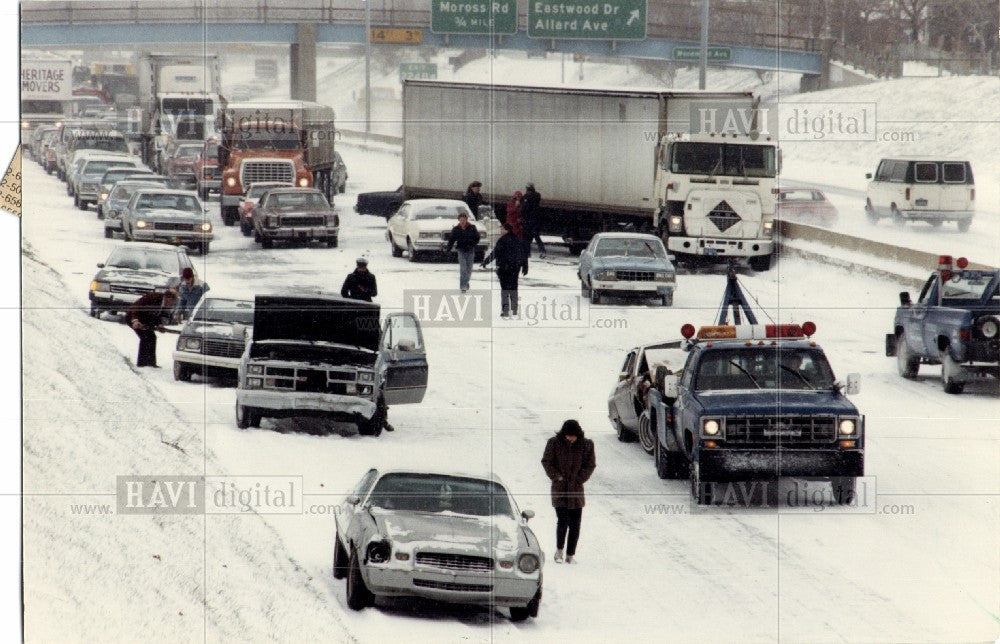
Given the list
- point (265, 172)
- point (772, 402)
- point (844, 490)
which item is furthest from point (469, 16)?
point (772, 402)

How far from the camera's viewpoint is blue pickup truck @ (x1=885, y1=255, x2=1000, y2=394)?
22.5m

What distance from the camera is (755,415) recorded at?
16.9 metres

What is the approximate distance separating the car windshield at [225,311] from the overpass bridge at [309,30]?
2119 centimetres

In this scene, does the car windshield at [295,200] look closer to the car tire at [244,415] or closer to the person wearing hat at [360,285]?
the person wearing hat at [360,285]

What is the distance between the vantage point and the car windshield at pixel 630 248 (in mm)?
28719

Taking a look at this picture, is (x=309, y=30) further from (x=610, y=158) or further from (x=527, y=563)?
(x=527, y=563)

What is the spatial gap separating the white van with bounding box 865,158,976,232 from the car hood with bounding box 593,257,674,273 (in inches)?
613

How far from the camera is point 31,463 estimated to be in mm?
18312

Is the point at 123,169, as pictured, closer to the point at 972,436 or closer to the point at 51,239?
the point at 51,239

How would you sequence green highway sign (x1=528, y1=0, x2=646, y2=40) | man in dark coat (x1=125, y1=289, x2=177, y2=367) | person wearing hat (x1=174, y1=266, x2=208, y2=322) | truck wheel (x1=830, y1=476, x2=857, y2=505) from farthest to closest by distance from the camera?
1. green highway sign (x1=528, y1=0, x2=646, y2=40)
2. person wearing hat (x1=174, y1=266, x2=208, y2=322)
3. man in dark coat (x1=125, y1=289, x2=177, y2=367)
4. truck wheel (x1=830, y1=476, x2=857, y2=505)

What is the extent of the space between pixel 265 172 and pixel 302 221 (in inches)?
223

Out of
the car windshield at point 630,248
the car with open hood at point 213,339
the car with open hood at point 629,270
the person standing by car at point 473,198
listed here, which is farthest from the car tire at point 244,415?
the person standing by car at point 473,198

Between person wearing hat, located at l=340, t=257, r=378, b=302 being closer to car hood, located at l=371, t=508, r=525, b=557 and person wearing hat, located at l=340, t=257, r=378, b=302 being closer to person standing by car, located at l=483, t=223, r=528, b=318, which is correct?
person standing by car, located at l=483, t=223, r=528, b=318

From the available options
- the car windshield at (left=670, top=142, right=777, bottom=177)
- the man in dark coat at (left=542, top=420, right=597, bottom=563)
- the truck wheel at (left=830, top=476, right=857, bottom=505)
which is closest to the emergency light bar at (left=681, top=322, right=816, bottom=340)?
the truck wheel at (left=830, top=476, right=857, bottom=505)
